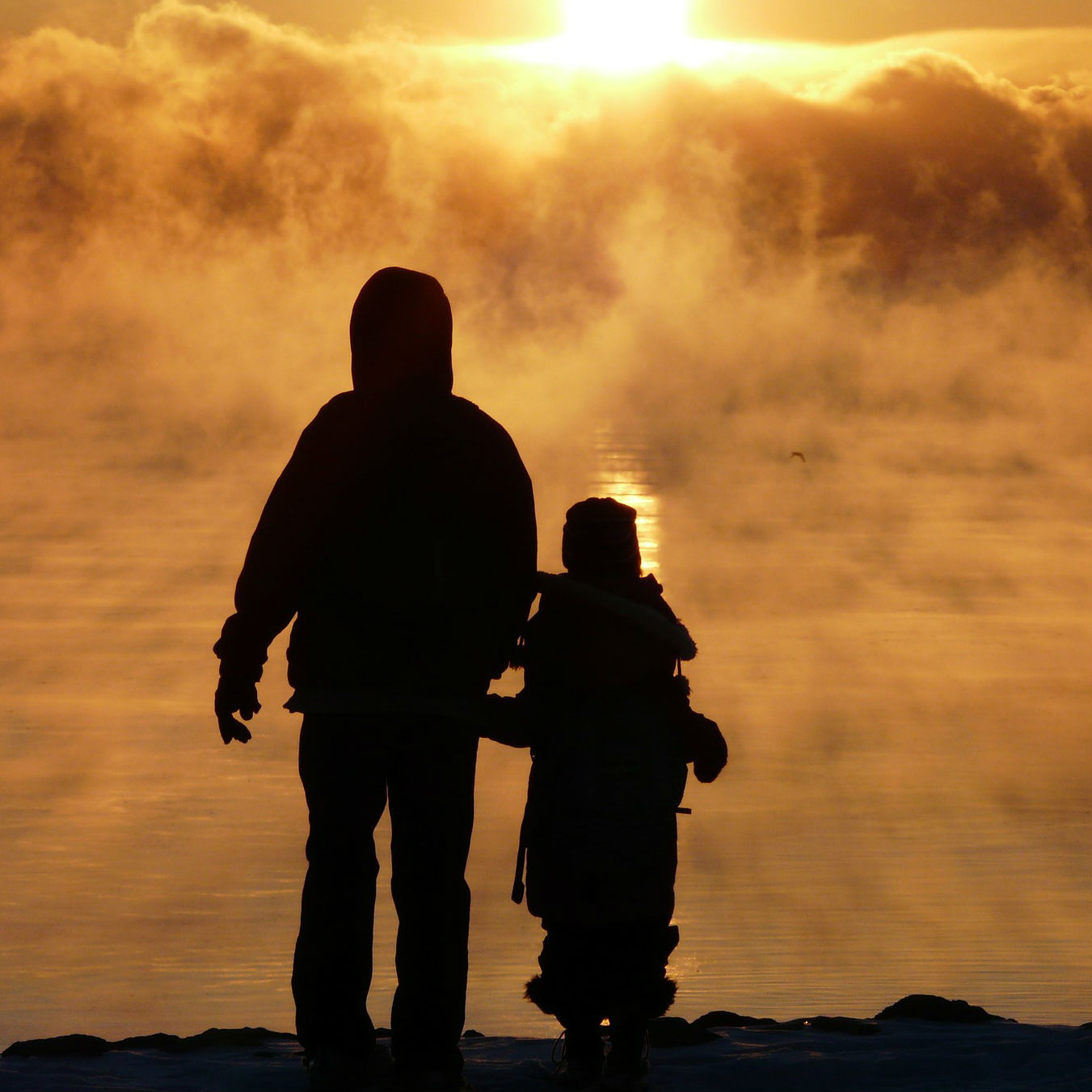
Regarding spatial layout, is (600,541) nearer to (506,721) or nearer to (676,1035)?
(506,721)

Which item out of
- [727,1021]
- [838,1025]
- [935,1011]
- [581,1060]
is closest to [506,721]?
[581,1060]

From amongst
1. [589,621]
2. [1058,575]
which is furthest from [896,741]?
[1058,575]

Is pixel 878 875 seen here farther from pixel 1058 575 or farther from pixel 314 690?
pixel 1058 575

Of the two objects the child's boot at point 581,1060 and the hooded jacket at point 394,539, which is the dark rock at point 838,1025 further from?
the hooded jacket at point 394,539

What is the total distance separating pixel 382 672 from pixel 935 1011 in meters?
2.17

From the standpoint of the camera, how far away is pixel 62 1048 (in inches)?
229

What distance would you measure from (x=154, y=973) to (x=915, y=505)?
2096cm

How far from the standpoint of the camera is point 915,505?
2761 cm

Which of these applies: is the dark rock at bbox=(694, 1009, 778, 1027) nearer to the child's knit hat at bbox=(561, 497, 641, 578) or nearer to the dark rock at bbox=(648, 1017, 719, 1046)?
the dark rock at bbox=(648, 1017, 719, 1046)

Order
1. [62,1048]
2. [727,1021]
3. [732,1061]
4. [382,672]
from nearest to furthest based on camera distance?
[382,672], [732,1061], [62,1048], [727,1021]

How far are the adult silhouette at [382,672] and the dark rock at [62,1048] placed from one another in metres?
1.01

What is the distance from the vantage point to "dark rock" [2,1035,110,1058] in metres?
5.80

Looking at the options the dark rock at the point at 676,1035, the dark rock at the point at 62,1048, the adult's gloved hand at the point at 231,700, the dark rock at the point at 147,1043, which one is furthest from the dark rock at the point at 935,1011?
the adult's gloved hand at the point at 231,700

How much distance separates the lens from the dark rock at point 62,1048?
580cm
